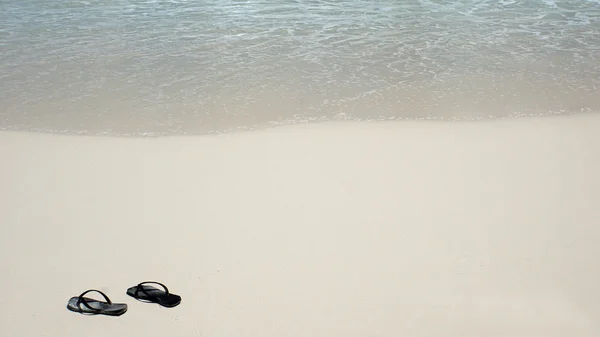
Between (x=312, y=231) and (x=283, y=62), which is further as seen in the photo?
(x=283, y=62)

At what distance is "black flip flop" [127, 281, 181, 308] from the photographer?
2.59m

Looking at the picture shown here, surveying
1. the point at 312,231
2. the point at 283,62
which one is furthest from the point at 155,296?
the point at 283,62

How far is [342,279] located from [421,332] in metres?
0.44

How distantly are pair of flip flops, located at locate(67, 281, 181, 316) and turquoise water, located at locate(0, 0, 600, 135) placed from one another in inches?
65.2

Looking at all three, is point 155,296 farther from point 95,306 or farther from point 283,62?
point 283,62

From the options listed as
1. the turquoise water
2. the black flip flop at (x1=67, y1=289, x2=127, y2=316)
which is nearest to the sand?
the black flip flop at (x1=67, y1=289, x2=127, y2=316)

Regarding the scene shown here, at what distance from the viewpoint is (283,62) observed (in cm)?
525

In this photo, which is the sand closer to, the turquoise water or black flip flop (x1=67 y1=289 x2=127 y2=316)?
black flip flop (x1=67 y1=289 x2=127 y2=316)

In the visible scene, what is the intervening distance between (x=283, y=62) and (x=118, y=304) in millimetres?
3113

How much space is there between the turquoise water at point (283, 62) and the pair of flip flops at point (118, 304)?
5.44 ft

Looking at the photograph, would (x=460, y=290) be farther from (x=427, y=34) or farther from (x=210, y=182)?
(x=427, y=34)

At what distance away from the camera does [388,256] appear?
287 centimetres

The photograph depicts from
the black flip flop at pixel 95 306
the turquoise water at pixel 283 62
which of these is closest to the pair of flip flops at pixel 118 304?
the black flip flop at pixel 95 306

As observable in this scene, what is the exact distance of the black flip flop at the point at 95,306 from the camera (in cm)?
254
